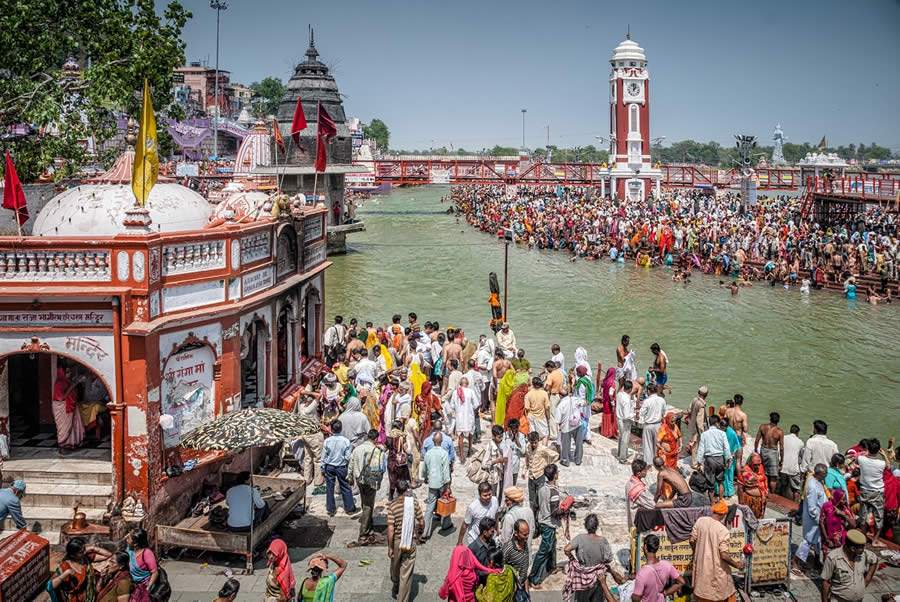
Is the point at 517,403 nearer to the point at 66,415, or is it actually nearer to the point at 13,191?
the point at 66,415

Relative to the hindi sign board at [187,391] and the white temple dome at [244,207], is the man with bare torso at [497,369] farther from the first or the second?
the hindi sign board at [187,391]

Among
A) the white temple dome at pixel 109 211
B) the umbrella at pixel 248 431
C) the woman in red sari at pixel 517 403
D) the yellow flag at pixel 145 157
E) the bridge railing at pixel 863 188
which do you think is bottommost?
the woman in red sari at pixel 517 403

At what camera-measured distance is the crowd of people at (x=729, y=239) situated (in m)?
31.3

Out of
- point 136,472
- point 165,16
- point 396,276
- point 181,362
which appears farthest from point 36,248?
point 396,276

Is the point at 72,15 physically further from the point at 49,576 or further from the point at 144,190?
the point at 49,576

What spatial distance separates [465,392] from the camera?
479 inches

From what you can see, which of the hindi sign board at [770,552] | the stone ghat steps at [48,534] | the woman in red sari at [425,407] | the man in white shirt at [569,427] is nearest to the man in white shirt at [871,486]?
the hindi sign board at [770,552]

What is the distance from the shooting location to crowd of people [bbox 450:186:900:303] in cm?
3134

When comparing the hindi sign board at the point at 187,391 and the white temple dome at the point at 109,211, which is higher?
the white temple dome at the point at 109,211

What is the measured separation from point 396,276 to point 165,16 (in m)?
20.0

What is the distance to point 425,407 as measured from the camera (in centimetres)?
1255

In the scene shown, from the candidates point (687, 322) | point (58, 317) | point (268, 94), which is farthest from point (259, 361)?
point (268, 94)

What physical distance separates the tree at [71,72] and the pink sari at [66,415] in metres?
7.75

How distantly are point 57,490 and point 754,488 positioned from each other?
8320 millimetres
